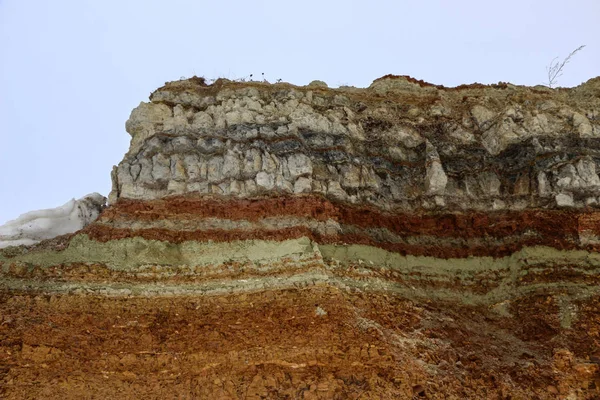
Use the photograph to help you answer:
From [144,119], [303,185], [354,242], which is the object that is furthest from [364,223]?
[144,119]

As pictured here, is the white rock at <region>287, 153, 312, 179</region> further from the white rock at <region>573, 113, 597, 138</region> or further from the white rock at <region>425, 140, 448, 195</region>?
the white rock at <region>573, 113, 597, 138</region>

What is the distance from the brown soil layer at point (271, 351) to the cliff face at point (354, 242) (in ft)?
0.14

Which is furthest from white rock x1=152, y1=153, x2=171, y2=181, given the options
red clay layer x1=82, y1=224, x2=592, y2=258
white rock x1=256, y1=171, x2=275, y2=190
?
white rock x1=256, y1=171, x2=275, y2=190

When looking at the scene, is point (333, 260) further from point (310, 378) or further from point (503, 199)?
point (503, 199)

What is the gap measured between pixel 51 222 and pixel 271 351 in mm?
7151

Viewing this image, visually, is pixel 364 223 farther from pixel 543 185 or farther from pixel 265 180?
pixel 543 185

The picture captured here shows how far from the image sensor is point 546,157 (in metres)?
16.4

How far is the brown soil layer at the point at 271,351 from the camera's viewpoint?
1098 centimetres

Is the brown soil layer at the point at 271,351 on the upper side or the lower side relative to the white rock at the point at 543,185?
lower

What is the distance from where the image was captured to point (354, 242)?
46.2 ft

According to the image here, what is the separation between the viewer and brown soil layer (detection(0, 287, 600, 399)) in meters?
11.0

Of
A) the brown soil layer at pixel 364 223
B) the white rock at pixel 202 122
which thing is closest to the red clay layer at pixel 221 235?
the brown soil layer at pixel 364 223

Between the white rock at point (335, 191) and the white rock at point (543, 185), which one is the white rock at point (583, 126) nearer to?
the white rock at point (543, 185)

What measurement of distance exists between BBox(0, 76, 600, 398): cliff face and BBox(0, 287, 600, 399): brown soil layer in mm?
42
